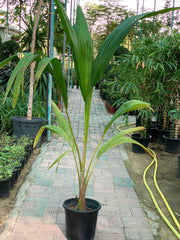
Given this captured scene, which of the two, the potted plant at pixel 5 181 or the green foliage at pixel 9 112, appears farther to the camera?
the green foliage at pixel 9 112

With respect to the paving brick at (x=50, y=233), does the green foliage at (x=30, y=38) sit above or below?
above

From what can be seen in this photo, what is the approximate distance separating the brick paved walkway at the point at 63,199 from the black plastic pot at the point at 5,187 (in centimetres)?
13

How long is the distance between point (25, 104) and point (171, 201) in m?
2.95

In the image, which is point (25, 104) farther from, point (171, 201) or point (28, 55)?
point (28, 55)

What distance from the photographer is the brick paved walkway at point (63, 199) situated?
204 centimetres

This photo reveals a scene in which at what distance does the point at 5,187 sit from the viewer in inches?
97.1

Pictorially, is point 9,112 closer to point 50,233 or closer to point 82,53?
point 50,233

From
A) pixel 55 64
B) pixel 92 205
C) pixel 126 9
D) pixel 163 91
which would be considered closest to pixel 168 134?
pixel 163 91

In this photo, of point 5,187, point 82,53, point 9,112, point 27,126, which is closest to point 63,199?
point 5,187

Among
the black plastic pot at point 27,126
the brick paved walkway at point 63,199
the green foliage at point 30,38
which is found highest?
the green foliage at point 30,38

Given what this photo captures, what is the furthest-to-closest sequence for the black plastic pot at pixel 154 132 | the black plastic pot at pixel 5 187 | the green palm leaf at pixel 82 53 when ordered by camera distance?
the black plastic pot at pixel 154 132, the black plastic pot at pixel 5 187, the green palm leaf at pixel 82 53

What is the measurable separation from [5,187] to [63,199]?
0.52 m

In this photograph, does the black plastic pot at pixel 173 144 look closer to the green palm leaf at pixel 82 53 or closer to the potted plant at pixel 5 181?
the potted plant at pixel 5 181

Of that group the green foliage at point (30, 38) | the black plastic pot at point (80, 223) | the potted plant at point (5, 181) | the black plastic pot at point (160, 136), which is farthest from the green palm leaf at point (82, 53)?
the black plastic pot at point (160, 136)
